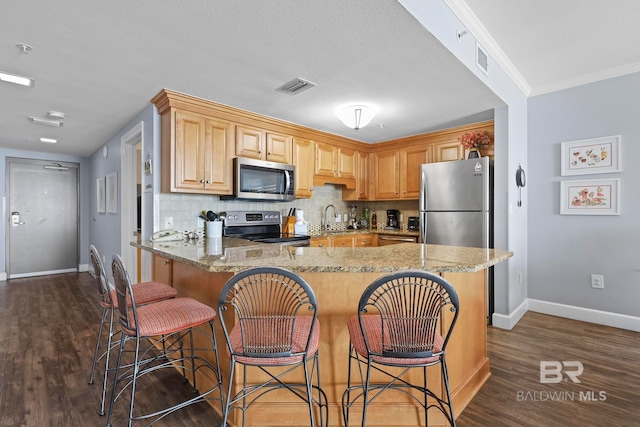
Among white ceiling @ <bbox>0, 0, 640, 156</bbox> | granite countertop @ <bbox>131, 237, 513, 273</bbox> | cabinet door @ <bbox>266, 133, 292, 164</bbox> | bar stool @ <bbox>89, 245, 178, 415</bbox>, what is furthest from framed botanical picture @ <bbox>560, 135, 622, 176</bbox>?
bar stool @ <bbox>89, 245, 178, 415</bbox>

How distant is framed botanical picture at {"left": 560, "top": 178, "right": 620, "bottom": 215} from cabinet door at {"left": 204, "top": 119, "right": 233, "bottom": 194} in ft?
11.6

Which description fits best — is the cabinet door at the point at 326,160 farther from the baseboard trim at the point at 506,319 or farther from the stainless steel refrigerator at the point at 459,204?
the baseboard trim at the point at 506,319

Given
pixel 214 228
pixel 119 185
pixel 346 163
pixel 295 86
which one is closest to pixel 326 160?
pixel 346 163

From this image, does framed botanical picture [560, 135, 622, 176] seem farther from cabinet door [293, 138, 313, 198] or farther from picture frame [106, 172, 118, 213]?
picture frame [106, 172, 118, 213]

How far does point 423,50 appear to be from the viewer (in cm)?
209

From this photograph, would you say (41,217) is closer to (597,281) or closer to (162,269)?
(162,269)

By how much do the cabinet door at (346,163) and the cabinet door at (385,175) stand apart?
1.20ft

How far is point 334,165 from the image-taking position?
4504mm

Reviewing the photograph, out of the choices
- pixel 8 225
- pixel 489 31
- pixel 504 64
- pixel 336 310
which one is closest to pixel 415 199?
pixel 504 64

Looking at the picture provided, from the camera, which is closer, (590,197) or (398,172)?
(590,197)

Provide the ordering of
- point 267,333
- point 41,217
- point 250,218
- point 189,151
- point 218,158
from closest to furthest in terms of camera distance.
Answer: point 267,333, point 189,151, point 218,158, point 250,218, point 41,217

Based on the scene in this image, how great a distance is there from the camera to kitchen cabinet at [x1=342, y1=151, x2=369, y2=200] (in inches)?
191

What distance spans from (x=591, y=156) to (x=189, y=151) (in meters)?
3.96

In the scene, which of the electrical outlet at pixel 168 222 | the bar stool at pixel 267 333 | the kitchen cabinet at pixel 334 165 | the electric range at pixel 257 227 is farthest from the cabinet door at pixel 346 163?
the bar stool at pixel 267 333
